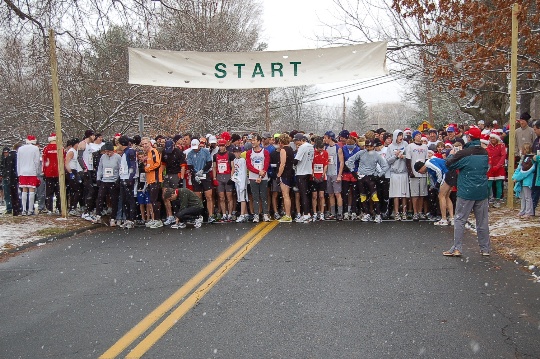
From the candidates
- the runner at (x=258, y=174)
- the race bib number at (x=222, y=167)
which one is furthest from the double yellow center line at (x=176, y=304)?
the race bib number at (x=222, y=167)

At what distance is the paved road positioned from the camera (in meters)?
5.19

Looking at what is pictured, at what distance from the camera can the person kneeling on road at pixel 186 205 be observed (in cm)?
1356

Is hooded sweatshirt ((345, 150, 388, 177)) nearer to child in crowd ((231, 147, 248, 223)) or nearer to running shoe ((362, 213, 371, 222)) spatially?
running shoe ((362, 213, 371, 222))

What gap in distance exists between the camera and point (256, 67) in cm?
1499

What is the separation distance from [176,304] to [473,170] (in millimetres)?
5191

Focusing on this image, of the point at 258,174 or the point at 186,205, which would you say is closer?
the point at 186,205

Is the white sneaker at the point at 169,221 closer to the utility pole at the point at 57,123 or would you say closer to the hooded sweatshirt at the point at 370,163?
the utility pole at the point at 57,123

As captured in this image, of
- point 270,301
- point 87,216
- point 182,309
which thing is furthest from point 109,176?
point 270,301

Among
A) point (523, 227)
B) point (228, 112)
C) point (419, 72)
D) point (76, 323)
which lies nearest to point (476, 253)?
point (523, 227)

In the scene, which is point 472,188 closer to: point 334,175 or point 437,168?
point 437,168

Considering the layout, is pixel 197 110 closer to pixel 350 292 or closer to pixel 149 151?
pixel 149 151

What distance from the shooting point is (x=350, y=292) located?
7.02 meters

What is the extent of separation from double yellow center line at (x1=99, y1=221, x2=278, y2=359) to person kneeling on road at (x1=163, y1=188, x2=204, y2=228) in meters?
3.08

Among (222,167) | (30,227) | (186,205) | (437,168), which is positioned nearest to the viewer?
(437,168)
